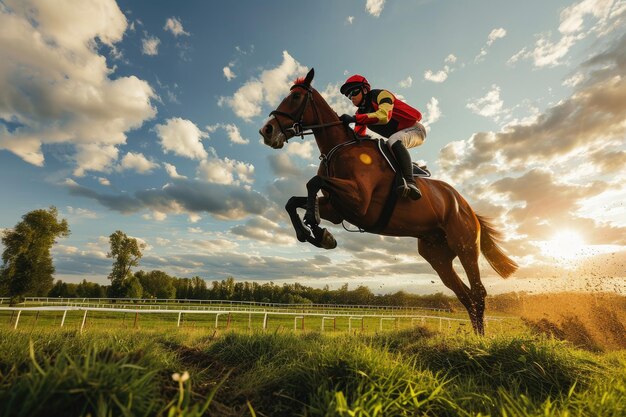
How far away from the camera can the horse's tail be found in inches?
284

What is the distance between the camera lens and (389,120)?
5484 mm

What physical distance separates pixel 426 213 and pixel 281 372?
3.81m

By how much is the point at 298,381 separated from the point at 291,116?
3.94 m

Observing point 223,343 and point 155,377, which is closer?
point 155,377

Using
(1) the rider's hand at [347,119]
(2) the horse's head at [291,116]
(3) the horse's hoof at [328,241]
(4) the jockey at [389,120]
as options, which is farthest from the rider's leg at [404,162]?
(2) the horse's head at [291,116]

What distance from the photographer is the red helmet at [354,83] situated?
5.49 metres

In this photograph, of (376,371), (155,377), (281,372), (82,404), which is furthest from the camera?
(281,372)

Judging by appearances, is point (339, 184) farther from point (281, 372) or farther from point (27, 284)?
point (27, 284)

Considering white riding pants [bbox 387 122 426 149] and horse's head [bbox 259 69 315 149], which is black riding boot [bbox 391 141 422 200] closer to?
white riding pants [bbox 387 122 426 149]

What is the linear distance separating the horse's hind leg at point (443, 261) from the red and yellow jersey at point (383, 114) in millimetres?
2240

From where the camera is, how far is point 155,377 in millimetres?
1779

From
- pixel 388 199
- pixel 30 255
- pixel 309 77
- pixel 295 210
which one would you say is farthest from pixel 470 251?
pixel 30 255

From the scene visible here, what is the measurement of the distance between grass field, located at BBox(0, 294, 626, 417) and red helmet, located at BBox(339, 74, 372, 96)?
387 cm

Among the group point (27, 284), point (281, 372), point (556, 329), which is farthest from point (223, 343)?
point (27, 284)
